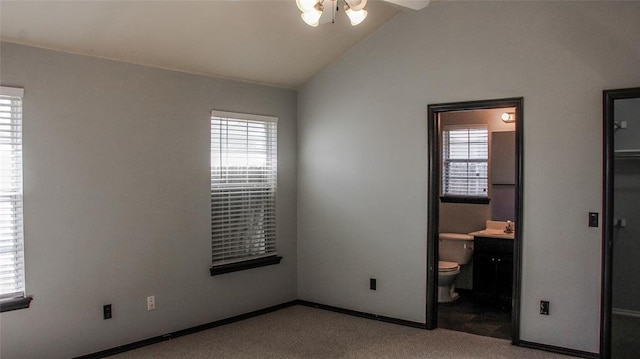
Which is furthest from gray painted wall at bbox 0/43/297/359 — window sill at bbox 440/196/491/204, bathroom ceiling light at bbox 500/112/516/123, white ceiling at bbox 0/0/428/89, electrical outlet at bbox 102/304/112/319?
bathroom ceiling light at bbox 500/112/516/123

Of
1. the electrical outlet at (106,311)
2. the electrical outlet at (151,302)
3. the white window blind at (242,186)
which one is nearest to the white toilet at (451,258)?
the white window blind at (242,186)

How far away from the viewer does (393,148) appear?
15.2 feet

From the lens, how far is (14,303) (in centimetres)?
329

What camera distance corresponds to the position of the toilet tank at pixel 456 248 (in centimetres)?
550

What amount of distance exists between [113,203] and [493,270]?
11.9 feet

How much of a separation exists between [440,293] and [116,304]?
10.5ft

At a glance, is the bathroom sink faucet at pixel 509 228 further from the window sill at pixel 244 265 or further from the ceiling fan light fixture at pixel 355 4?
the ceiling fan light fixture at pixel 355 4

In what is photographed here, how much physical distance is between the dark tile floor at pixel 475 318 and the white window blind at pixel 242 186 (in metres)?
1.83

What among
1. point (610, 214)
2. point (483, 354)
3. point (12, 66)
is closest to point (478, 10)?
point (610, 214)

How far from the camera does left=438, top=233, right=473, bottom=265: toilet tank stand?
550 cm

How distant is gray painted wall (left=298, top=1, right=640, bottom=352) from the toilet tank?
3.85 feet

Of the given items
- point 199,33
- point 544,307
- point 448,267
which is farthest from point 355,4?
point 448,267

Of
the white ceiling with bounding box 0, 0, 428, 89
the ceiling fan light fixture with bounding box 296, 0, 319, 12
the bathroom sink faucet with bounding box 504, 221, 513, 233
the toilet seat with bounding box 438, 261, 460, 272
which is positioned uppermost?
the white ceiling with bounding box 0, 0, 428, 89

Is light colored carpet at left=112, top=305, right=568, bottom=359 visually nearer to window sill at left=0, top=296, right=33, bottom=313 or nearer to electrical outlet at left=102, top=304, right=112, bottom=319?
electrical outlet at left=102, top=304, right=112, bottom=319
